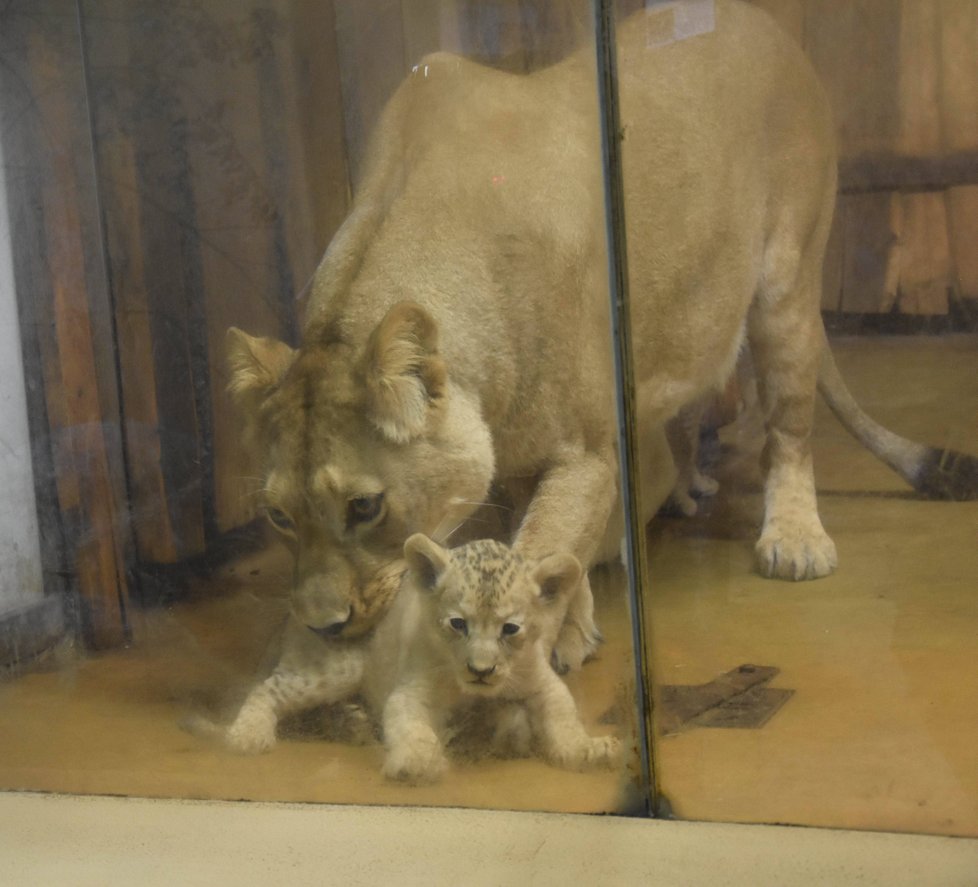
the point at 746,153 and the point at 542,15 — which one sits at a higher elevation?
the point at 542,15

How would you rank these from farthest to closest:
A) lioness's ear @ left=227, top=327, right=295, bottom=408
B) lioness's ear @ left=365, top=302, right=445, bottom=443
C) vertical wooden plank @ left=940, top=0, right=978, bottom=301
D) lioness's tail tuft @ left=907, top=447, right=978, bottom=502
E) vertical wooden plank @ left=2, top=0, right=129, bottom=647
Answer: vertical wooden plank @ left=2, top=0, right=129, bottom=647 < lioness's ear @ left=227, top=327, right=295, bottom=408 < lioness's ear @ left=365, top=302, right=445, bottom=443 < lioness's tail tuft @ left=907, top=447, right=978, bottom=502 < vertical wooden plank @ left=940, top=0, right=978, bottom=301

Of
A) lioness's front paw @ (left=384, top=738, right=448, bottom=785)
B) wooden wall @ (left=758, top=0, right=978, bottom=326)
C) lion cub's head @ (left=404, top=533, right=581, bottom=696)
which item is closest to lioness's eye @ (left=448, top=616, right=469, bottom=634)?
lion cub's head @ (left=404, top=533, right=581, bottom=696)

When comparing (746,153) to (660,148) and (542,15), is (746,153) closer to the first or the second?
(660,148)

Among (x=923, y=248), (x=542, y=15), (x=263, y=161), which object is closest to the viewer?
(x=923, y=248)

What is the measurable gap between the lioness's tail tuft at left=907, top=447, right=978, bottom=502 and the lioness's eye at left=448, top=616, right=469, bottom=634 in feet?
2.67

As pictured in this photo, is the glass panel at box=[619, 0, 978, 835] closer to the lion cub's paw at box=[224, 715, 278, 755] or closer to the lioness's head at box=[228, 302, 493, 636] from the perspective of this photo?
the lioness's head at box=[228, 302, 493, 636]

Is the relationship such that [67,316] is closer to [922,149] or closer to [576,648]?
[576,648]

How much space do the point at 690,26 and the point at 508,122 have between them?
0.37m

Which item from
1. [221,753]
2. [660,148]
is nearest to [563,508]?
[660,148]

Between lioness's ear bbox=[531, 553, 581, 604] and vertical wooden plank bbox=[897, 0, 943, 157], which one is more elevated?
vertical wooden plank bbox=[897, 0, 943, 157]

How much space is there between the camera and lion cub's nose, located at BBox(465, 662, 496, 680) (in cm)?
233

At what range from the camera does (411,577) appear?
2344 mm

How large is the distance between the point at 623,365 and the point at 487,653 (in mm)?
571

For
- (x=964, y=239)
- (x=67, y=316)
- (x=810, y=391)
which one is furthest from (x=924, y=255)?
(x=67, y=316)
